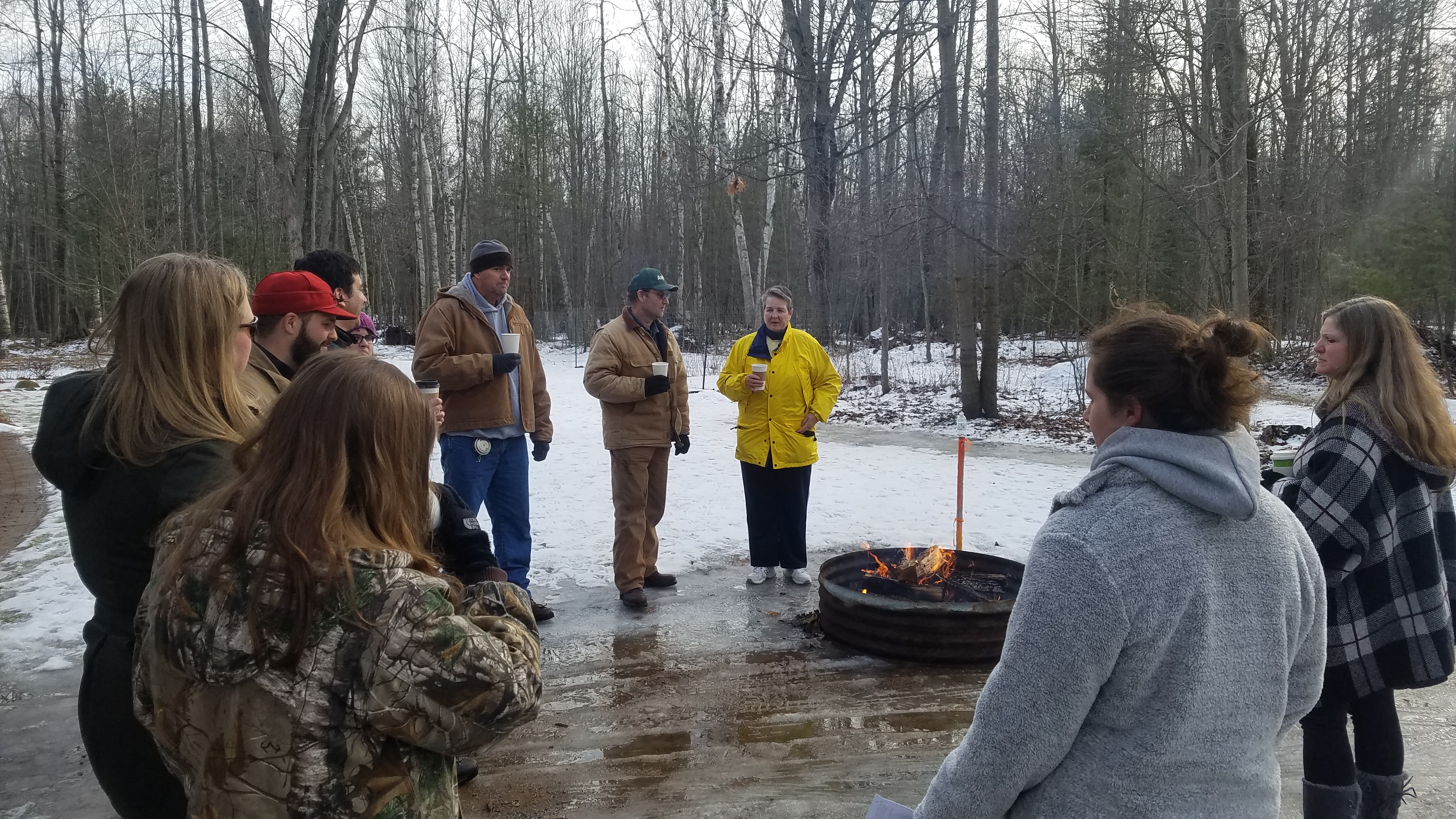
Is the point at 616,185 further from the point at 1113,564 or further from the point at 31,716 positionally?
the point at 1113,564

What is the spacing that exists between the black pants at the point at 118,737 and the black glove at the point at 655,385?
11.7ft

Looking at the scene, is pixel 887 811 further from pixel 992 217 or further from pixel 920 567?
pixel 992 217

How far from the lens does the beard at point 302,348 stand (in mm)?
3316

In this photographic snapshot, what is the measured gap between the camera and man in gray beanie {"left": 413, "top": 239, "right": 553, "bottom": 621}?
4938 millimetres

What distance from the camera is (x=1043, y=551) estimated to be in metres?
1.50

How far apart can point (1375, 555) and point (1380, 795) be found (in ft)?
2.58

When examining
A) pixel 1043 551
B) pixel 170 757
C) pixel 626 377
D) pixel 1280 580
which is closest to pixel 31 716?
pixel 170 757

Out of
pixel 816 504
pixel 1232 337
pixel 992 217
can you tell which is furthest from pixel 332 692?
pixel 992 217

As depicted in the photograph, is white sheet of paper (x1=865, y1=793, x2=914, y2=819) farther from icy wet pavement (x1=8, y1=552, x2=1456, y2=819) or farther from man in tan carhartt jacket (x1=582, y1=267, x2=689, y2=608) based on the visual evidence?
man in tan carhartt jacket (x1=582, y1=267, x2=689, y2=608)

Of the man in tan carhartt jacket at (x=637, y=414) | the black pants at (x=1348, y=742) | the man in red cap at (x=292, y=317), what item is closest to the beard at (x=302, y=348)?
the man in red cap at (x=292, y=317)

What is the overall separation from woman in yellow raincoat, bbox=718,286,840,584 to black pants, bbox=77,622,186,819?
13.0 ft

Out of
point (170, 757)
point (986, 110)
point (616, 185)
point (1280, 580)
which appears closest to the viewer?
point (1280, 580)

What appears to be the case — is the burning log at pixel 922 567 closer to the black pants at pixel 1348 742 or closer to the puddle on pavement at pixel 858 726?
the puddle on pavement at pixel 858 726

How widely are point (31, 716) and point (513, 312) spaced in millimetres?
2964
